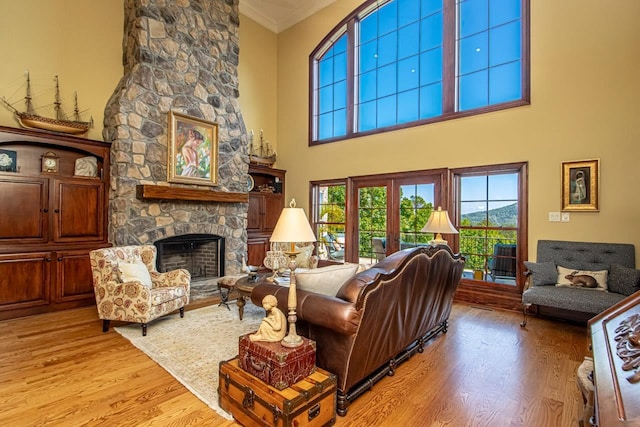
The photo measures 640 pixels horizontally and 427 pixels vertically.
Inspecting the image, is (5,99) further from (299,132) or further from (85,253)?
Result: (299,132)

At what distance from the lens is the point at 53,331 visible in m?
3.53

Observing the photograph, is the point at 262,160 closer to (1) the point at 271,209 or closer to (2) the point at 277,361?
(1) the point at 271,209

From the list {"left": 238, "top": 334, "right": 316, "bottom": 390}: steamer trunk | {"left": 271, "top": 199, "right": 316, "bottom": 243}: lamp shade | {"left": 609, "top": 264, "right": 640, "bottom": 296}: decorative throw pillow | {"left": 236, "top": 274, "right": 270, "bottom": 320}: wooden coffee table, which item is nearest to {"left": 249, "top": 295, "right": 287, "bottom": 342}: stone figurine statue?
{"left": 238, "top": 334, "right": 316, "bottom": 390}: steamer trunk

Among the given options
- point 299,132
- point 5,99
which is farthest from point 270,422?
point 299,132

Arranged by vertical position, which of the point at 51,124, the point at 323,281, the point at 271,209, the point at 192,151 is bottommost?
the point at 323,281

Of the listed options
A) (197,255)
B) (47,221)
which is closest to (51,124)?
(47,221)

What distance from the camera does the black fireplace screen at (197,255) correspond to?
5602 millimetres

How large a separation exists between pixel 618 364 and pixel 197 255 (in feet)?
19.7

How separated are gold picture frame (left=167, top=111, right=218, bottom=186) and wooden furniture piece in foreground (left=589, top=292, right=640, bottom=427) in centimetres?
519

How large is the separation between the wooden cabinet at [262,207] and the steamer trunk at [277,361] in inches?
185

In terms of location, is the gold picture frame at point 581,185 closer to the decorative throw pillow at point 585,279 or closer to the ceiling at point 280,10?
the decorative throw pillow at point 585,279

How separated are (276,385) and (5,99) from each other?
520 cm

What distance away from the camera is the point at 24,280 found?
13.0ft

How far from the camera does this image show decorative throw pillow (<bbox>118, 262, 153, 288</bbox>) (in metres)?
3.55
